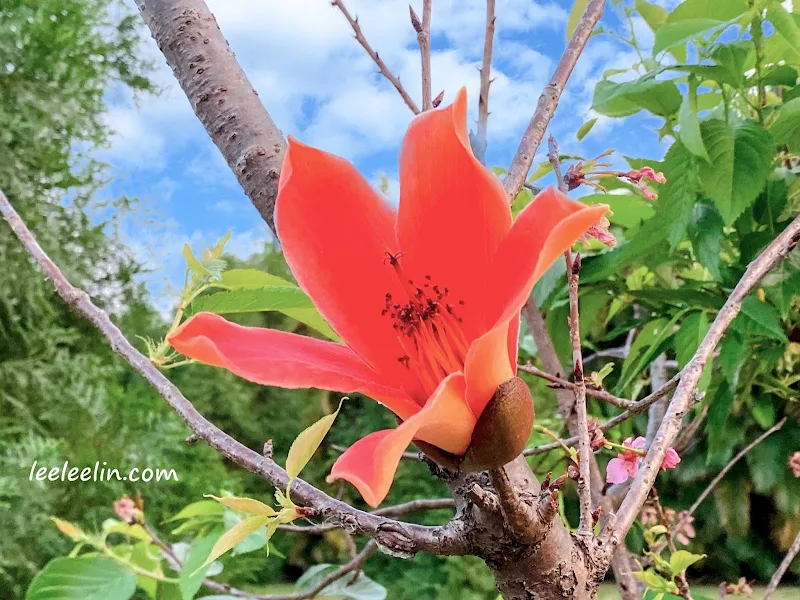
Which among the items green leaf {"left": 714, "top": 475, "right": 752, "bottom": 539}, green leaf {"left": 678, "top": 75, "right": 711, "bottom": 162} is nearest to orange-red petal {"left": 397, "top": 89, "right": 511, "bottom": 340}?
green leaf {"left": 678, "top": 75, "right": 711, "bottom": 162}

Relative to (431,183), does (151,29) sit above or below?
above

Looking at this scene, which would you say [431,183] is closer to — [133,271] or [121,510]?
[121,510]

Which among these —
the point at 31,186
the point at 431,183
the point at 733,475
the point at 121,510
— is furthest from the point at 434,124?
the point at 31,186

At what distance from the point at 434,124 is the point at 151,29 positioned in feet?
0.64

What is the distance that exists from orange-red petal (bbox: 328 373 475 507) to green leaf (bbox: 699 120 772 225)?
Result: 289 millimetres

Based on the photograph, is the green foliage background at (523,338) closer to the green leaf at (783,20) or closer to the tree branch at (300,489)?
the green leaf at (783,20)

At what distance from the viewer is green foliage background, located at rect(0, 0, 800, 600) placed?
1.29 feet

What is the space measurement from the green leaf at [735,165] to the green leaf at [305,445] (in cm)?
30

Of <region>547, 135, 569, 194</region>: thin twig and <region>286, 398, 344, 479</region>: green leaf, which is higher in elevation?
<region>547, 135, 569, 194</region>: thin twig

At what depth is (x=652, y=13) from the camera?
1.84 ft

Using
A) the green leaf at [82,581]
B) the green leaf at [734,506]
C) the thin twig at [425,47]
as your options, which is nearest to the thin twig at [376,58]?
the thin twig at [425,47]

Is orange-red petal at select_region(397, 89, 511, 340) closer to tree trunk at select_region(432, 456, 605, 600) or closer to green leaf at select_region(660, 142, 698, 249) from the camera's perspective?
tree trunk at select_region(432, 456, 605, 600)

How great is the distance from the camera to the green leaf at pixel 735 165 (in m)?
0.38

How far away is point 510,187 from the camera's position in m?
0.23
